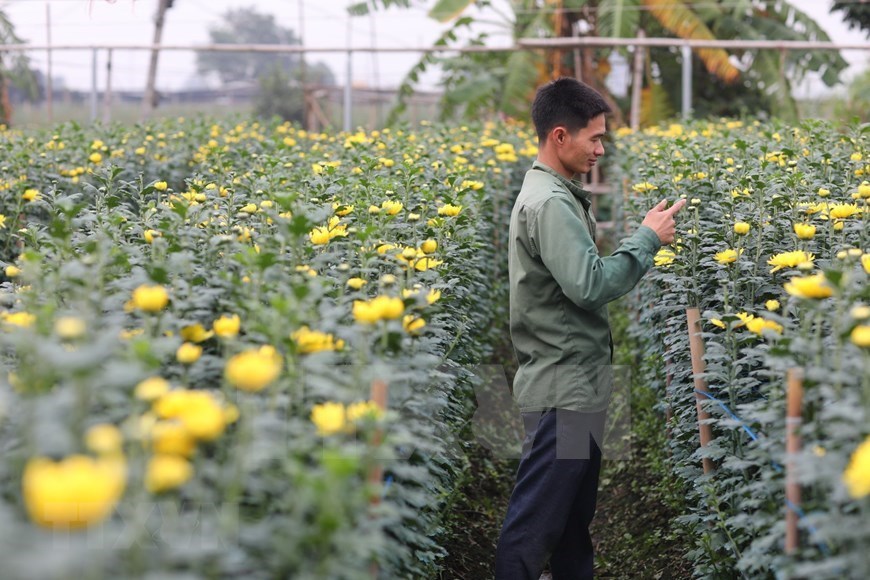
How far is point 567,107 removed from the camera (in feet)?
11.1

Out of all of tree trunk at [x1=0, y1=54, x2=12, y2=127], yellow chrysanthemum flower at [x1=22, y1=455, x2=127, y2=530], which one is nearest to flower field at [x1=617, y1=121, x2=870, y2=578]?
yellow chrysanthemum flower at [x1=22, y1=455, x2=127, y2=530]

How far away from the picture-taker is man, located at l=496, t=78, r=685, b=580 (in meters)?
3.23

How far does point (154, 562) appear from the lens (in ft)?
4.89

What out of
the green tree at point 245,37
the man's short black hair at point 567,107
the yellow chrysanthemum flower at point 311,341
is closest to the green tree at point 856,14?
the man's short black hair at point 567,107

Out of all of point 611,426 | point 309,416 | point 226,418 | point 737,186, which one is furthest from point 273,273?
point 611,426

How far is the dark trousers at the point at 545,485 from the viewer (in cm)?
332

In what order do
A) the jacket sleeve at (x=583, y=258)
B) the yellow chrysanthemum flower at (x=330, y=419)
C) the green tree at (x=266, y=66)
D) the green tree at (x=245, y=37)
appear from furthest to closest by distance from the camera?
the green tree at (x=245, y=37) < the green tree at (x=266, y=66) < the jacket sleeve at (x=583, y=258) < the yellow chrysanthemum flower at (x=330, y=419)

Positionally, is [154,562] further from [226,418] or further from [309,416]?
[309,416]

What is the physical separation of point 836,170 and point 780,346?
2.54 m

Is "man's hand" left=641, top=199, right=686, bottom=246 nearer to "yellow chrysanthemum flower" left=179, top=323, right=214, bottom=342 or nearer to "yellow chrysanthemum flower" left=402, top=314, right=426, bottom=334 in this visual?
"yellow chrysanthemum flower" left=402, top=314, right=426, bottom=334

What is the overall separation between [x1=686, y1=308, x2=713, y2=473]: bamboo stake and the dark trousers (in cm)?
34

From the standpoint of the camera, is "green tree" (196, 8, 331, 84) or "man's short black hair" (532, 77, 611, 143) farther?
"green tree" (196, 8, 331, 84)

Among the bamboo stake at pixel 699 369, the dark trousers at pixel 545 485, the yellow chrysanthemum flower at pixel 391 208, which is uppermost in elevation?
the yellow chrysanthemum flower at pixel 391 208

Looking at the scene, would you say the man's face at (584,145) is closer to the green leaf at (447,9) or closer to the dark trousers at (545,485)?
the dark trousers at (545,485)
